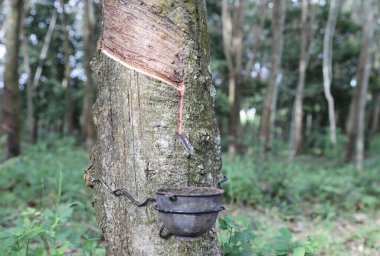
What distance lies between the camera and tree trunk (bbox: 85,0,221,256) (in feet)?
6.41

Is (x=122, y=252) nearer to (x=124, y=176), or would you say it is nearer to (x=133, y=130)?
(x=124, y=176)

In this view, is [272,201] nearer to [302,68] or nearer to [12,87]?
[12,87]

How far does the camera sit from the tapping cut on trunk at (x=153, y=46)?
1.97m

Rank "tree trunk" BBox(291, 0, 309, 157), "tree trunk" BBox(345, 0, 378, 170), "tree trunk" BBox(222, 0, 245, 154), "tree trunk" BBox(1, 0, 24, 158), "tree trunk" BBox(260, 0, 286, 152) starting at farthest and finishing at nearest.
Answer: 1. "tree trunk" BBox(291, 0, 309, 157)
2. "tree trunk" BBox(222, 0, 245, 154)
3. "tree trunk" BBox(260, 0, 286, 152)
4. "tree trunk" BBox(345, 0, 378, 170)
5. "tree trunk" BBox(1, 0, 24, 158)

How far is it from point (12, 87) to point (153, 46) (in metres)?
7.45

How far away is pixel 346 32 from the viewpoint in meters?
20.0

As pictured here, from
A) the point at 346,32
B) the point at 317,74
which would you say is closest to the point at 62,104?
the point at 317,74

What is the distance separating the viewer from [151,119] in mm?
Result: 1960

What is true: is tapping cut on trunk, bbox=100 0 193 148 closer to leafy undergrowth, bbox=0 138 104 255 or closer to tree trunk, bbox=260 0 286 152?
leafy undergrowth, bbox=0 138 104 255

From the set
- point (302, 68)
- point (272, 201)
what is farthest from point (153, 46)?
point (302, 68)

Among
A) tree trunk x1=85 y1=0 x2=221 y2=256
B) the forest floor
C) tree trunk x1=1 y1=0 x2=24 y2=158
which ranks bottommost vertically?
the forest floor

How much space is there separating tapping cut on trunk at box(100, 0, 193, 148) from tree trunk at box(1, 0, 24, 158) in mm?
7344

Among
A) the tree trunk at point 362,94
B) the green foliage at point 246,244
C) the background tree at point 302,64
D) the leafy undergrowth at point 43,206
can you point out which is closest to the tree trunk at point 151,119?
the green foliage at point 246,244

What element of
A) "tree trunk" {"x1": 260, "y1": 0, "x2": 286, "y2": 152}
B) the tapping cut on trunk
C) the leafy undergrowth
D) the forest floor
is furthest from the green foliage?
"tree trunk" {"x1": 260, "y1": 0, "x2": 286, "y2": 152}
